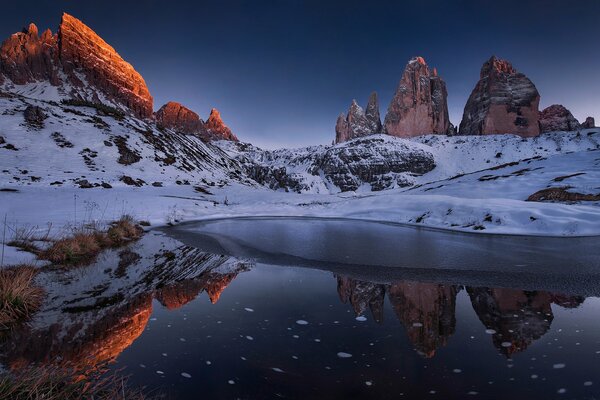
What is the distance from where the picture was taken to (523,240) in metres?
12.2

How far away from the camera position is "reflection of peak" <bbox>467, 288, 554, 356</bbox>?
4.29 m

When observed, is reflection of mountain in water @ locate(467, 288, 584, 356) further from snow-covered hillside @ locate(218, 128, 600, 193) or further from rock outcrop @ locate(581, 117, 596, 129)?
rock outcrop @ locate(581, 117, 596, 129)

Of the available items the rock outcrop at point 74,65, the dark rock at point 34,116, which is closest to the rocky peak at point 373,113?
the rock outcrop at point 74,65

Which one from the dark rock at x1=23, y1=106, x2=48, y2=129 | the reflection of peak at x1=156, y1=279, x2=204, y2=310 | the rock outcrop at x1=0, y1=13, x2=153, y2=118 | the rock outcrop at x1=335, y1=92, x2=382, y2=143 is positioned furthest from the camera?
the rock outcrop at x1=335, y1=92, x2=382, y2=143

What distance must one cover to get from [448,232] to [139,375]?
14882 mm

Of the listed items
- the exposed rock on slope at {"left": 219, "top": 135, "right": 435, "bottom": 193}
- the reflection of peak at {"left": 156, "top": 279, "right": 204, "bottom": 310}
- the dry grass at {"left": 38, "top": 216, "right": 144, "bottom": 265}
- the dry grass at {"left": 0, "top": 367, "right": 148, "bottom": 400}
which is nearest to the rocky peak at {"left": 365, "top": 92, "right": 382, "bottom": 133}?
the exposed rock on slope at {"left": 219, "top": 135, "right": 435, "bottom": 193}

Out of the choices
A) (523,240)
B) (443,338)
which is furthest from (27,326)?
(523,240)

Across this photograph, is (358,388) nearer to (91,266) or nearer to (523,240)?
(91,266)

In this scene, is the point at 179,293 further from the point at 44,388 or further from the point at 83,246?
the point at 83,246

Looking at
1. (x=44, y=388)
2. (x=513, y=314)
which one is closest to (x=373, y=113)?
(x=513, y=314)

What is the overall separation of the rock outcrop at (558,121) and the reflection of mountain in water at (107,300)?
187m

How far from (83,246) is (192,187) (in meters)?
36.9

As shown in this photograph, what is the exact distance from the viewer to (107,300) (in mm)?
5672

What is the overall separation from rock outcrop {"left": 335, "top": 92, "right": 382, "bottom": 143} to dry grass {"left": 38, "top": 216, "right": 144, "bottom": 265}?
7295 inches
